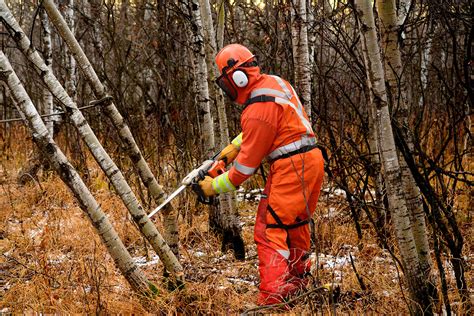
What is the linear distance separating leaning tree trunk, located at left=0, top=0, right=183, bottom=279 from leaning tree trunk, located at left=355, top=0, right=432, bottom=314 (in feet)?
4.66

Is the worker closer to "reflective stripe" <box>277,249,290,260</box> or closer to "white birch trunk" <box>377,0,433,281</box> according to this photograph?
"reflective stripe" <box>277,249,290,260</box>

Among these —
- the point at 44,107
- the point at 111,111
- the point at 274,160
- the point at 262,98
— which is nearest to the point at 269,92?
the point at 262,98

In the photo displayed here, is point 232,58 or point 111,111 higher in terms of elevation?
point 232,58

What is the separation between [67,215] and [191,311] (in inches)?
113

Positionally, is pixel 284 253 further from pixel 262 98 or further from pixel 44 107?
pixel 44 107

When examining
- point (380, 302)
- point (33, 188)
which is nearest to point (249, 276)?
point (380, 302)

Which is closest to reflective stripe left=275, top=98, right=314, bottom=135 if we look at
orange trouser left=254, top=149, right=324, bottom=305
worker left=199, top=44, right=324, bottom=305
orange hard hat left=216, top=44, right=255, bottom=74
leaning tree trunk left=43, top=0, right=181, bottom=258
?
worker left=199, top=44, right=324, bottom=305

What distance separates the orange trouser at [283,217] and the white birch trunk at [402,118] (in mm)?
786

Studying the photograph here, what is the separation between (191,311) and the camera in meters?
Result: 3.16

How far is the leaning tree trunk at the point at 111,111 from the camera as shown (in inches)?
124

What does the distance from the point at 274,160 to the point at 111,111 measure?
1188 mm

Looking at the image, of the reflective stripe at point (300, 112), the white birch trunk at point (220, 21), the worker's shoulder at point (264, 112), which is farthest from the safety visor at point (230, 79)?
the white birch trunk at point (220, 21)

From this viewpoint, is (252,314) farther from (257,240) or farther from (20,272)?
(20,272)

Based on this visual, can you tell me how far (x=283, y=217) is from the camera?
11.5ft
